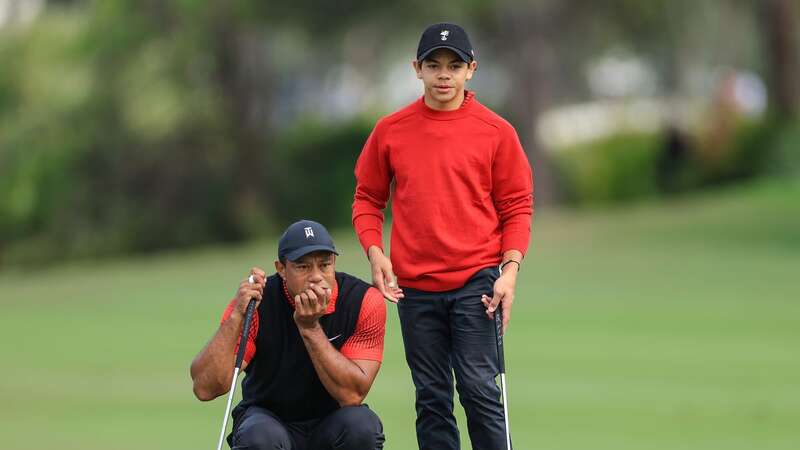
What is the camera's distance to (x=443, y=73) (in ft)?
21.5

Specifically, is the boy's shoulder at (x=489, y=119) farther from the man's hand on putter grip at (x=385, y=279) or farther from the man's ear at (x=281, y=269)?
the man's ear at (x=281, y=269)

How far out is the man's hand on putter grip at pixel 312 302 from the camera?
19.4 ft

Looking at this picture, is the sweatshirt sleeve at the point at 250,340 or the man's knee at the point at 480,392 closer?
the sweatshirt sleeve at the point at 250,340

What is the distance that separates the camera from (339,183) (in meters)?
36.7

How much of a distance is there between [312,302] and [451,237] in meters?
0.90

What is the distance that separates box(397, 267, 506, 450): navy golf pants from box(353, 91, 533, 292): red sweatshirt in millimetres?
69

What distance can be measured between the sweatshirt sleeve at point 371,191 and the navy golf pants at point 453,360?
30cm

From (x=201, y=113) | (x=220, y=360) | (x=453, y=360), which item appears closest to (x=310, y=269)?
(x=220, y=360)

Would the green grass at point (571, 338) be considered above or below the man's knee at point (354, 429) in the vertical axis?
above

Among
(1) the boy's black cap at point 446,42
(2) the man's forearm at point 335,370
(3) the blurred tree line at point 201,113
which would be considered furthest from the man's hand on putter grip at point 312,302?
(3) the blurred tree line at point 201,113

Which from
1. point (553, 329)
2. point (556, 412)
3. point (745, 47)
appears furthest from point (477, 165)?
point (745, 47)

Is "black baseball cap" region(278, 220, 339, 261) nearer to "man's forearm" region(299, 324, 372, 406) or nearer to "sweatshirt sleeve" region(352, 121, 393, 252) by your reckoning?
"man's forearm" region(299, 324, 372, 406)

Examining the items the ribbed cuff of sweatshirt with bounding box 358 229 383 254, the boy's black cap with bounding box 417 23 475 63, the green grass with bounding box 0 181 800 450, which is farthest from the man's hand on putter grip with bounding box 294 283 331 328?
the green grass with bounding box 0 181 800 450

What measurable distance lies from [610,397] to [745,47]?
5497 centimetres
